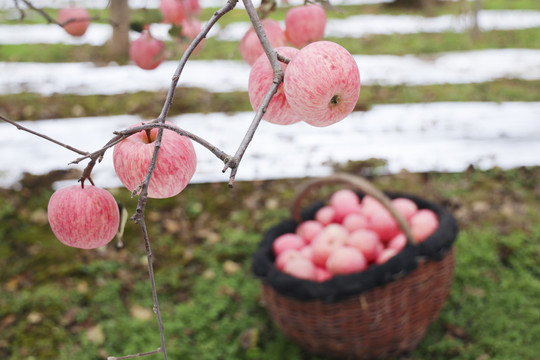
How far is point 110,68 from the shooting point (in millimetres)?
4551

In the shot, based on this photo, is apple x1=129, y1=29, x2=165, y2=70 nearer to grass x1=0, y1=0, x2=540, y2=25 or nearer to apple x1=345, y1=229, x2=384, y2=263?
apple x1=345, y1=229, x2=384, y2=263

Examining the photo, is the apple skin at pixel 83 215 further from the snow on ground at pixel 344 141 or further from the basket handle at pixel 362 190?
the snow on ground at pixel 344 141

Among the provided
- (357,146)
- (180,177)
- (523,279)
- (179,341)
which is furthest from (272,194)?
(180,177)

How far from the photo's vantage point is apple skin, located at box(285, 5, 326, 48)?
A: 81 cm

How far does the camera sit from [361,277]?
1640 mm

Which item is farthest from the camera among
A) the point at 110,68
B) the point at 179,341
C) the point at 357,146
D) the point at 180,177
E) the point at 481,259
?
the point at 110,68

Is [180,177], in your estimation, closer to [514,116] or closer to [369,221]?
[369,221]

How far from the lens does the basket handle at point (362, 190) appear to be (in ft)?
5.65

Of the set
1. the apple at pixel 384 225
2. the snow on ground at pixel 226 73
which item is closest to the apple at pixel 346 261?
the apple at pixel 384 225

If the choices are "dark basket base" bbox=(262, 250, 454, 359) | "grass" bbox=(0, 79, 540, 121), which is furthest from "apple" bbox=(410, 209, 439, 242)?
"grass" bbox=(0, 79, 540, 121)

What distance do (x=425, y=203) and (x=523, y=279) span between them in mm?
552

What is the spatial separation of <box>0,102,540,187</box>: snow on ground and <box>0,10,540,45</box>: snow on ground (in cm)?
196

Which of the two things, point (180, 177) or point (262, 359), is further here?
point (262, 359)

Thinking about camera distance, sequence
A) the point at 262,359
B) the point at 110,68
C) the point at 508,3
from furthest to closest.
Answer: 1. the point at 508,3
2. the point at 110,68
3. the point at 262,359
